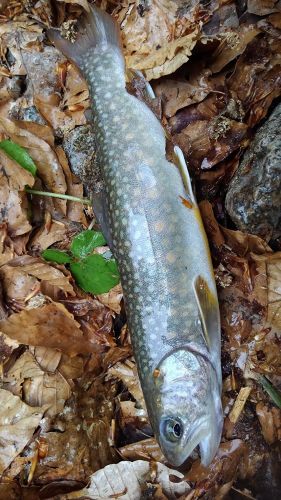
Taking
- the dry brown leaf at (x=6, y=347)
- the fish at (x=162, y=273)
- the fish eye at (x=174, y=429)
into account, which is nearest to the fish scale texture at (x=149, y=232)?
the fish at (x=162, y=273)

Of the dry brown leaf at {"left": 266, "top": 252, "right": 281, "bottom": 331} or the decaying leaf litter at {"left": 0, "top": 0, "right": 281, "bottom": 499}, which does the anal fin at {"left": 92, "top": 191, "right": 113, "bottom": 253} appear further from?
the dry brown leaf at {"left": 266, "top": 252, "right": 281, "bottom": 331}

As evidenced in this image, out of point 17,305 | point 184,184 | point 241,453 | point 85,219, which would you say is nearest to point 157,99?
point 184,184

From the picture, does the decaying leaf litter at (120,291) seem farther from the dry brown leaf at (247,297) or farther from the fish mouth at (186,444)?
the fish mouth at (186,444)

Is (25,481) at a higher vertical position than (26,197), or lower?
lower

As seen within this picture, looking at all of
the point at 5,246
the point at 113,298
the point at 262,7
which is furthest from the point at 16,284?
the point at 262,7

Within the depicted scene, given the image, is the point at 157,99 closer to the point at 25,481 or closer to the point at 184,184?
the point at 184,184

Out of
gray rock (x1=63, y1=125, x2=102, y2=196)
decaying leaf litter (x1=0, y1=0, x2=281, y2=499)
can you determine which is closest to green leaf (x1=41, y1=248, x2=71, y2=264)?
decaying leaf litter (x1=0, y1=0, x2=281, y2=499)
